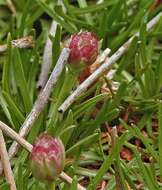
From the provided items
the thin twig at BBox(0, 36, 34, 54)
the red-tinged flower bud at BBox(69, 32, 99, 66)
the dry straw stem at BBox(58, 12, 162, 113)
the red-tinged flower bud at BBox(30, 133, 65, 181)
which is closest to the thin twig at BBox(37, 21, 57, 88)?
the thin twig at BBox(0, 36, 34, 54)

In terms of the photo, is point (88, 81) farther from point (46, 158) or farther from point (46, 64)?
point (46, 158)

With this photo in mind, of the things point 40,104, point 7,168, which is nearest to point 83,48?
point 40,104

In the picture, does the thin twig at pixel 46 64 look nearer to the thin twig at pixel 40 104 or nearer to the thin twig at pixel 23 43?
the thin twig at pixel 23 43

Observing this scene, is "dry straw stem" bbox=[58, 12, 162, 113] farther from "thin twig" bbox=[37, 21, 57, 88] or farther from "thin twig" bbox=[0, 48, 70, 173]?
"thin twig" bbox=[37, 21, 57, 88]

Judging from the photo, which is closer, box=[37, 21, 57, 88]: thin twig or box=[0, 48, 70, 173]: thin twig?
box=[0, 48, 70, 173]: thin twig

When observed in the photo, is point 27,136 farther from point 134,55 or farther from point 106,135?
point 134,55

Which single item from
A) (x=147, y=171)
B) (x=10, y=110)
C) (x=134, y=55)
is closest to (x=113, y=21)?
(x=134, y=55)
